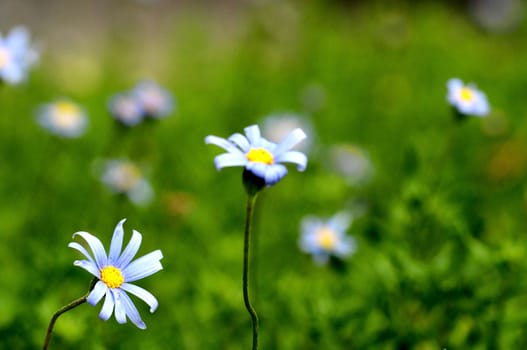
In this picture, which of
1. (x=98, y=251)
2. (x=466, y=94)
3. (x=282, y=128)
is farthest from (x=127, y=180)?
(x=98, y=251)

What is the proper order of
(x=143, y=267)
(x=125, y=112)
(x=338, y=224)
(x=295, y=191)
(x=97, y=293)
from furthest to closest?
1. (x=295, y=191)
2. (x=125, y=112)
3. (x=338, y=224)
4. (x=143, y=267)
5. (x=97, y=293)

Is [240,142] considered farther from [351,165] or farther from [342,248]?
[351,165]

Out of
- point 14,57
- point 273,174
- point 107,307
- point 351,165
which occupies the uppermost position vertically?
point 351,165

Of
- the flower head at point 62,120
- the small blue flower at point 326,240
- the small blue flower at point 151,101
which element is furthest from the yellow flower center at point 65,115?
the small blue flower at point 326,240

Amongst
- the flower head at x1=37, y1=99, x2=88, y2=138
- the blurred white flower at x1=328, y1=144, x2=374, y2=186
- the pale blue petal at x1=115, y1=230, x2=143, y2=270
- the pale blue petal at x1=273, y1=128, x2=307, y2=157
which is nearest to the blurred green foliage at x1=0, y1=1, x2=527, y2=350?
the blurred white flower at x1=328, y1=144, x2=374, y2=186

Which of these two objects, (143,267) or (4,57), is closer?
(143,267)

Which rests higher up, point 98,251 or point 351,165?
point 351,165

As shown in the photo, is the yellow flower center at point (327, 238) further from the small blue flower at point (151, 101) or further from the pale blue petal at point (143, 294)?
the pale blue petal at point (143, 294)
